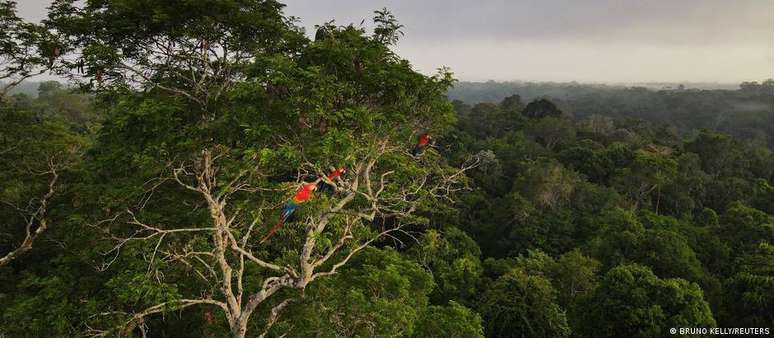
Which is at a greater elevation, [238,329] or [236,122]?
[236,122]

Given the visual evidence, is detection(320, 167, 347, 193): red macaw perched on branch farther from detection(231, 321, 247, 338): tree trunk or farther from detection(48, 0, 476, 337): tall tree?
detection(231, 321, 247, 338): tree trunk

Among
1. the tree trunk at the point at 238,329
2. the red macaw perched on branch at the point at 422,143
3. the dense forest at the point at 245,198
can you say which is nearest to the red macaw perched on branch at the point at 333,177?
the dense forest at the point at 245,198

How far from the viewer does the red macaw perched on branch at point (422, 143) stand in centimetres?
748

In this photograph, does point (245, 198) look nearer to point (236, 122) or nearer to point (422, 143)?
point (236, 122)

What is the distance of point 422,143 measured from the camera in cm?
755

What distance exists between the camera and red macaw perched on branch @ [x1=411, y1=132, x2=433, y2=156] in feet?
24.5

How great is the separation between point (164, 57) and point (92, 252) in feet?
11.9

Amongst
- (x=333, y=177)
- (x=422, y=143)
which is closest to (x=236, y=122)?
(x=333, y=177)

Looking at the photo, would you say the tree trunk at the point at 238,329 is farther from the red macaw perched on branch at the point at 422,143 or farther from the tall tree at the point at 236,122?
the red macaw perched on branch at the point at 422,143

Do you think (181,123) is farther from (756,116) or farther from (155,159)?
(756,116)

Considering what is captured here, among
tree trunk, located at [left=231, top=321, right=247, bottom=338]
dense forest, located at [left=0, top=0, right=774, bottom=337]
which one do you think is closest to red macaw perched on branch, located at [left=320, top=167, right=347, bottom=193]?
dense forest, located at [left=0, top=0, right=774, bottom=337]

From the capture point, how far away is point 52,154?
35.1ft

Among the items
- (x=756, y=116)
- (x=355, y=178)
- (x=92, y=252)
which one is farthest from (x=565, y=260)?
(x=756, y=116)

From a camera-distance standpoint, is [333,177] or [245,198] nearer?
[333,177]
